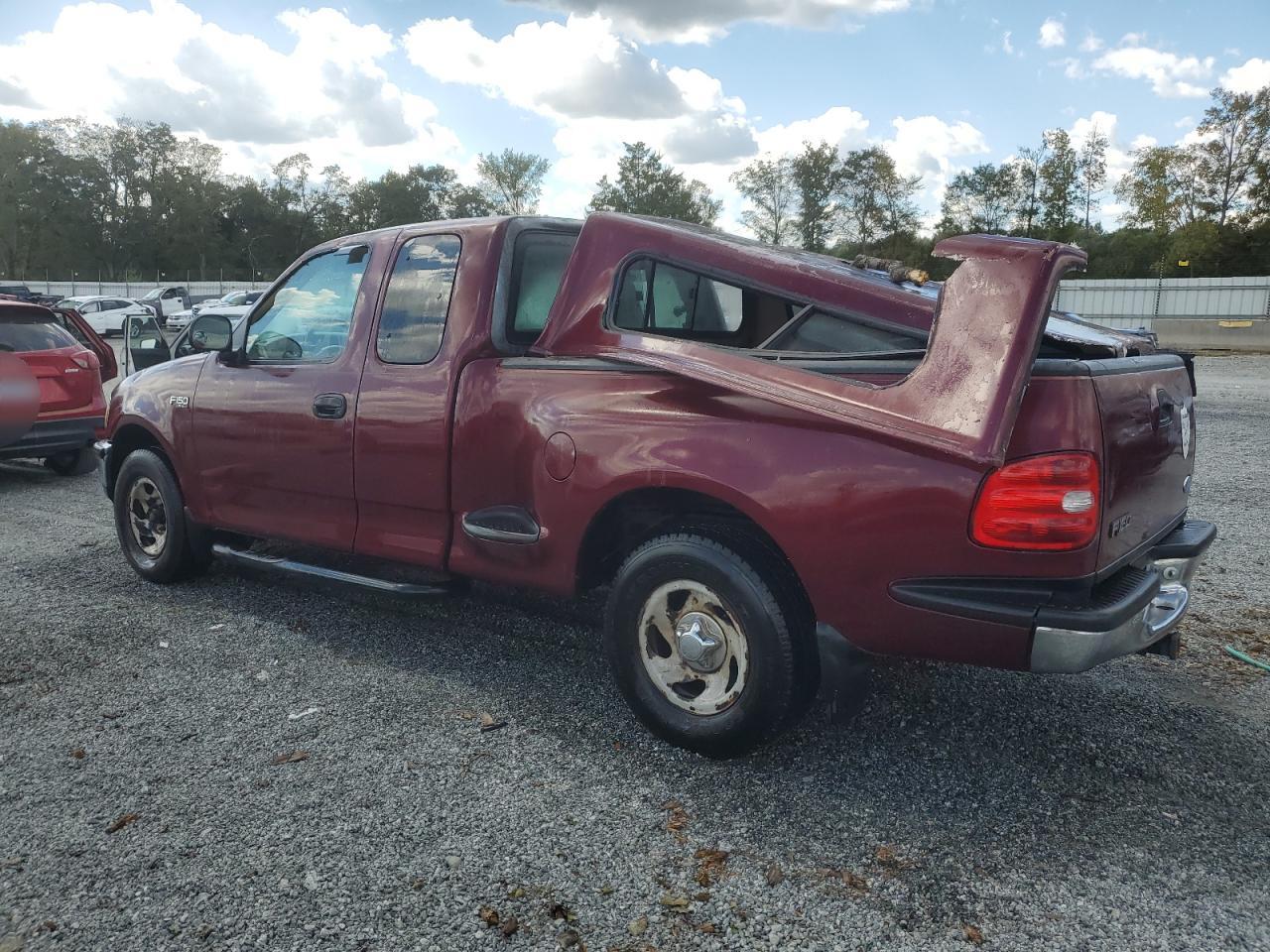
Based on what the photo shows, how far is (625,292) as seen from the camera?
350 centimetres

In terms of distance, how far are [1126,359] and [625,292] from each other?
1.67m

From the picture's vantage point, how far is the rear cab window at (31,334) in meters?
8.38

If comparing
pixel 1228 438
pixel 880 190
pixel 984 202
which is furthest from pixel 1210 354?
pixel 880 190

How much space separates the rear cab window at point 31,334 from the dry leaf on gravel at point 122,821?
6863mm

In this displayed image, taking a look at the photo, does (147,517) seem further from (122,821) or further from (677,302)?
(677,302)

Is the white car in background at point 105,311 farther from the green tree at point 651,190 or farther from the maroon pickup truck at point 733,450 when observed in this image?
the green tree at point 651,190

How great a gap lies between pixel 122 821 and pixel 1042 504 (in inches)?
115

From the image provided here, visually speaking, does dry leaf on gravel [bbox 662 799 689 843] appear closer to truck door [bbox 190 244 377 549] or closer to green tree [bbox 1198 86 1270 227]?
truck door [bbox 190 244 377 549]

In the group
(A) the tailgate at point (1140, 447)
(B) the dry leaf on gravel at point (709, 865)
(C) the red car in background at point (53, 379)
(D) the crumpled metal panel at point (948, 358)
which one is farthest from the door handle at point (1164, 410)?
(C) the red car in background at point (53, 379)

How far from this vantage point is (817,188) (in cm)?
7844

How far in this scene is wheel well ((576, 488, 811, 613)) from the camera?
3217mm

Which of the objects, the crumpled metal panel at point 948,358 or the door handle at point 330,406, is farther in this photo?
the door handle at point 330,406

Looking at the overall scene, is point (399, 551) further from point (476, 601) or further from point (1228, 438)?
point (1228, 438)

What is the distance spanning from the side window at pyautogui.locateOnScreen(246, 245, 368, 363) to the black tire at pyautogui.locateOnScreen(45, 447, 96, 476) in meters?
5.40
